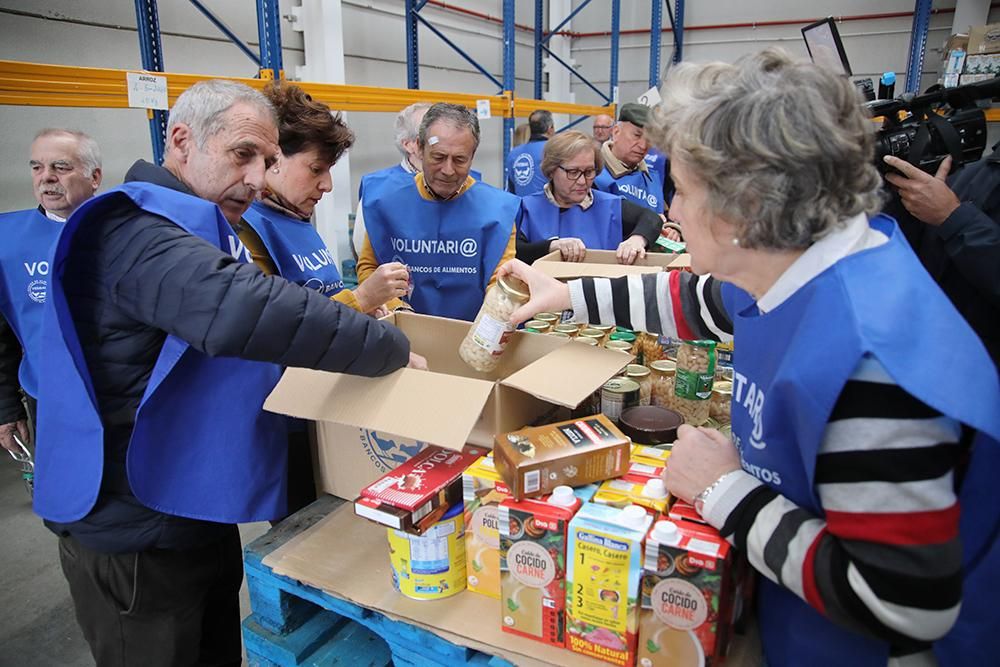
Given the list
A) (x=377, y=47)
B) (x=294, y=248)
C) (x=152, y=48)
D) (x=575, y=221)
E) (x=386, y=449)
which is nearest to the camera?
(x=386, y=449)

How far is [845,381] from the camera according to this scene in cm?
72

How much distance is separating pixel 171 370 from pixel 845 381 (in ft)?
3.59

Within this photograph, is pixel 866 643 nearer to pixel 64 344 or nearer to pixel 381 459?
pixel 381 459

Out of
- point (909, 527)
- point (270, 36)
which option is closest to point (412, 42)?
point (270, 36)

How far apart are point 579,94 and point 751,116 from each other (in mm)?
10505

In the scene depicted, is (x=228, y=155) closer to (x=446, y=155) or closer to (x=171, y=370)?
(x=171, y=370)

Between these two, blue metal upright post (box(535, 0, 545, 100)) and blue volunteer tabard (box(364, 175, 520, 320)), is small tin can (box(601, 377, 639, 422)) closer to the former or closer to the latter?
blue volunteer tabard (box(364, 175, 520, 320))

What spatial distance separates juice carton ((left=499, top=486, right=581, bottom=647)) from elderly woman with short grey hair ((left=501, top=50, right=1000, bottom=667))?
0.63ft

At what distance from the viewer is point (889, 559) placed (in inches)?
28.2

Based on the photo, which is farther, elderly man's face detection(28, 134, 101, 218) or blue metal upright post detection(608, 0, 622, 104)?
blue metal upright post detection(608, 0, 622, 104)

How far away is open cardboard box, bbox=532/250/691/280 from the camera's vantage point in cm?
192

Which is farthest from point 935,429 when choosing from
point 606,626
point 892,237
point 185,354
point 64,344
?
point 64,344

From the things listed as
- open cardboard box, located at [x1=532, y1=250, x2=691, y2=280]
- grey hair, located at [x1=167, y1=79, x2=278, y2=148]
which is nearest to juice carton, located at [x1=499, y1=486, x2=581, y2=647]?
open cardboard box, located at [x1=532, y1=250, x2=691, y2=280]

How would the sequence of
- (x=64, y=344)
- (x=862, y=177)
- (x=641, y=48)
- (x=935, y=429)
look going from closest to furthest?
(x=935, y=429) → (x=862, y=177) → (x=64, y=344) → (x=641, y=48)
